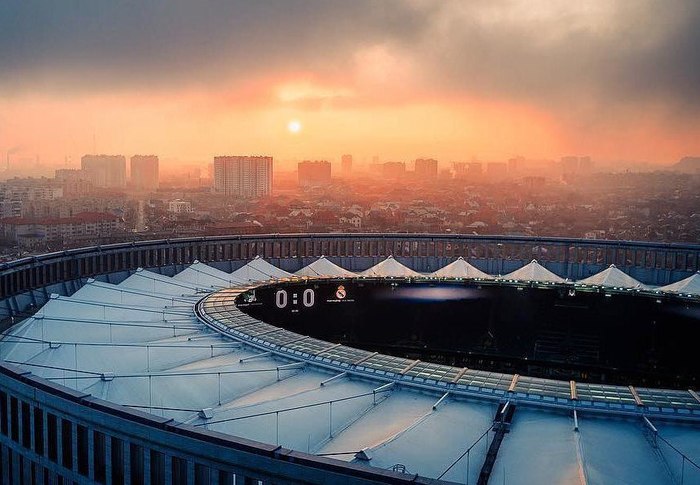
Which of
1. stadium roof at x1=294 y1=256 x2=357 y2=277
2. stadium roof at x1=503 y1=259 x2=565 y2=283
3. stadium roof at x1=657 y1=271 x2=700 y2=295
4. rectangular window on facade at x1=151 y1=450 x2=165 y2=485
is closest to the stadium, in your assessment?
rectangular window on facade at x1=151 y1=450 x2=165 y2=485

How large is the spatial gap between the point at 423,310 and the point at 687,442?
23386 millimetres

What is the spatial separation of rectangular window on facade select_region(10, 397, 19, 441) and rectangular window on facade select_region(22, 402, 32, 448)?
355 mm

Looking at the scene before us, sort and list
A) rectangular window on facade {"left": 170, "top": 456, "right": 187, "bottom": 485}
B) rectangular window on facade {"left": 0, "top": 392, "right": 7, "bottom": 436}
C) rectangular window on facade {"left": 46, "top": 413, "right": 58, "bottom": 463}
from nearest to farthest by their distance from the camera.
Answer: rectangular window on facade {"left": 170, "top": 456, "right": 187, "bottom": 485}
rectangular window on facade {"left": 46, "top": 413, "right": 58, "bottom": 463}
rectangular window on facade {"left": 0, "top": 392, "right": 7, "bottom": 436}

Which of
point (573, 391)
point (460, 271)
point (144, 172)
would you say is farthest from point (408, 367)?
point (144, 172)

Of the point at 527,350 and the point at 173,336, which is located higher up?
the point at 173,336

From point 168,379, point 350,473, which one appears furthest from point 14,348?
point 350,473

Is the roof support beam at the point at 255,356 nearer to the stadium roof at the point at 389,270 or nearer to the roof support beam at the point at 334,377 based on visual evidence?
the roof support beam at the point at 334,377

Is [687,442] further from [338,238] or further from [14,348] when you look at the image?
[338,238]

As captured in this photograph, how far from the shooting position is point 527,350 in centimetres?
3881

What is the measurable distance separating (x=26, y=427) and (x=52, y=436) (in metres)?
1.28

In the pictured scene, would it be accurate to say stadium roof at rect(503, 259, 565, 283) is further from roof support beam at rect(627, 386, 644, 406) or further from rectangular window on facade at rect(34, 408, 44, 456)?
rectangular window on facade at rect(34, 408, 44, 456)

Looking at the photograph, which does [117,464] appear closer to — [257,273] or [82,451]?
[82,451]

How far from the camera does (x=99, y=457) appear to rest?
54.1 ft

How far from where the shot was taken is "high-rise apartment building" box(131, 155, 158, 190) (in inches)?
4747
